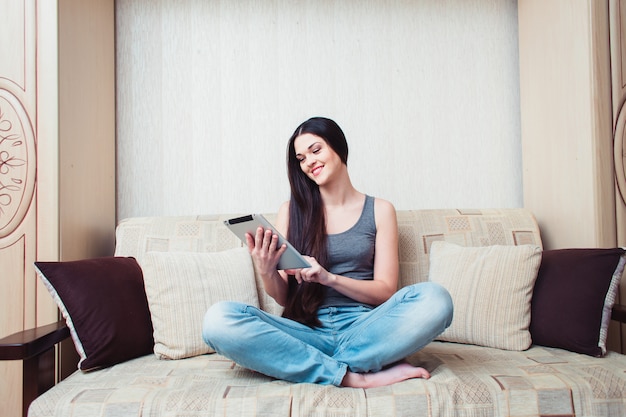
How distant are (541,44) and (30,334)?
2.26 meters

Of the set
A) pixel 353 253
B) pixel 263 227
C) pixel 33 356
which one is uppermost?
pixel 263 227

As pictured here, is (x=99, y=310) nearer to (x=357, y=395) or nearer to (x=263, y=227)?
(x=263, y=227)

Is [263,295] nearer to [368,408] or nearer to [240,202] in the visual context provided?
[240,202]

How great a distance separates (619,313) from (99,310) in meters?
1.67

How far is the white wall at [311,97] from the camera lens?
7.97ft

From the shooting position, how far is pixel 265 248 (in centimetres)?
160

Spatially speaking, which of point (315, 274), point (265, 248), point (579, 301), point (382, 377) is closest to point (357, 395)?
point (382, 377)

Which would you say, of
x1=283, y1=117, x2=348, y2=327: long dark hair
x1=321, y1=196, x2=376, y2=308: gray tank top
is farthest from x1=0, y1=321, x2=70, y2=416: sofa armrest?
x1=321, y1=196, x2=376, y2=308: gray tank top

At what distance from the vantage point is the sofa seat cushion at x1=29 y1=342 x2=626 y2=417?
4.27 feet

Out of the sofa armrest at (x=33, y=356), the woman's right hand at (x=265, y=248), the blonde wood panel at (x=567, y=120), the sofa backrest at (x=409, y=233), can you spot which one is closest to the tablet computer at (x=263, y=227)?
the woman's right hand at (x=265, y=248)

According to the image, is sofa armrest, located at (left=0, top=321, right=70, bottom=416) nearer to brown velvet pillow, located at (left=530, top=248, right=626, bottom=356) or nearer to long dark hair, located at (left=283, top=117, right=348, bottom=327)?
long dark hair, located at (left=283, top=117, right=348, bottom=327)

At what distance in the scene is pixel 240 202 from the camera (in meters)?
2.45

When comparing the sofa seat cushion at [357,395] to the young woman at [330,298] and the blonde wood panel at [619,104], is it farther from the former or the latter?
the blonde wood panel at [619,104]

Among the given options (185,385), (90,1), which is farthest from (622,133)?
(90,1)
